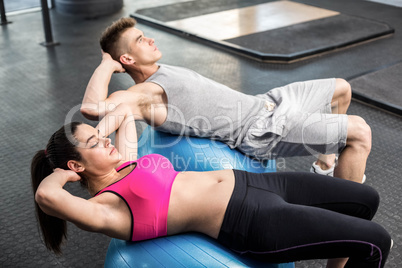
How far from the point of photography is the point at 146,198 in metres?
1.54

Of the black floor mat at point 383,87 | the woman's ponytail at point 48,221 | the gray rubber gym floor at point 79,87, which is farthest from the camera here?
the black floor mat at point 383,87

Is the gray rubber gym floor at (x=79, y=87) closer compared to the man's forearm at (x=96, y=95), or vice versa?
the man's forearm at (x=96, y=95)

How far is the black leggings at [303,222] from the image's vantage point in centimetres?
149

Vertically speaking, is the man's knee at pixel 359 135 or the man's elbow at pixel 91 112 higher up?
the man's elbow at pixel 91 112

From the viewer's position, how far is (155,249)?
157cm

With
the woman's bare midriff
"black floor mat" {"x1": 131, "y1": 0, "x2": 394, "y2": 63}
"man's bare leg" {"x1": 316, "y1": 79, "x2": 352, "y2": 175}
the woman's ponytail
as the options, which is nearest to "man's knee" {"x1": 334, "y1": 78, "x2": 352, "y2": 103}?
"man's bare leg" {"x1": 316, "y1": 79, "x2": 352, "y2": 175}

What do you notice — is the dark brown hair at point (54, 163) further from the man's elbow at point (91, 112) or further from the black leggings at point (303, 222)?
the black leggings at point (303, 222)

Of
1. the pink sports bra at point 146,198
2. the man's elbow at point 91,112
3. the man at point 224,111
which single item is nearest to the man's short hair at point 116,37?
the man at point 224,111

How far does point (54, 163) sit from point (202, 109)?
744 millimetres

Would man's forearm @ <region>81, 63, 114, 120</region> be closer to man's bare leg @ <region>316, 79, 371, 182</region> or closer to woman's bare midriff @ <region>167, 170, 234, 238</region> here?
woman's bare midriff @ <region>167, 170, 234, 238</region>

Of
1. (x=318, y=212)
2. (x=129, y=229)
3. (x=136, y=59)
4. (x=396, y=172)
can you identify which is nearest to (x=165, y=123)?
(x=136, y=59)

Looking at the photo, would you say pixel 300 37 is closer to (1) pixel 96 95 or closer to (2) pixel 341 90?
(2) pixel 341 90

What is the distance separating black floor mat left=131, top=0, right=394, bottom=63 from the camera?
4.25 metres

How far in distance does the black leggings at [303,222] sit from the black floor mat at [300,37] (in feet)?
8.53
